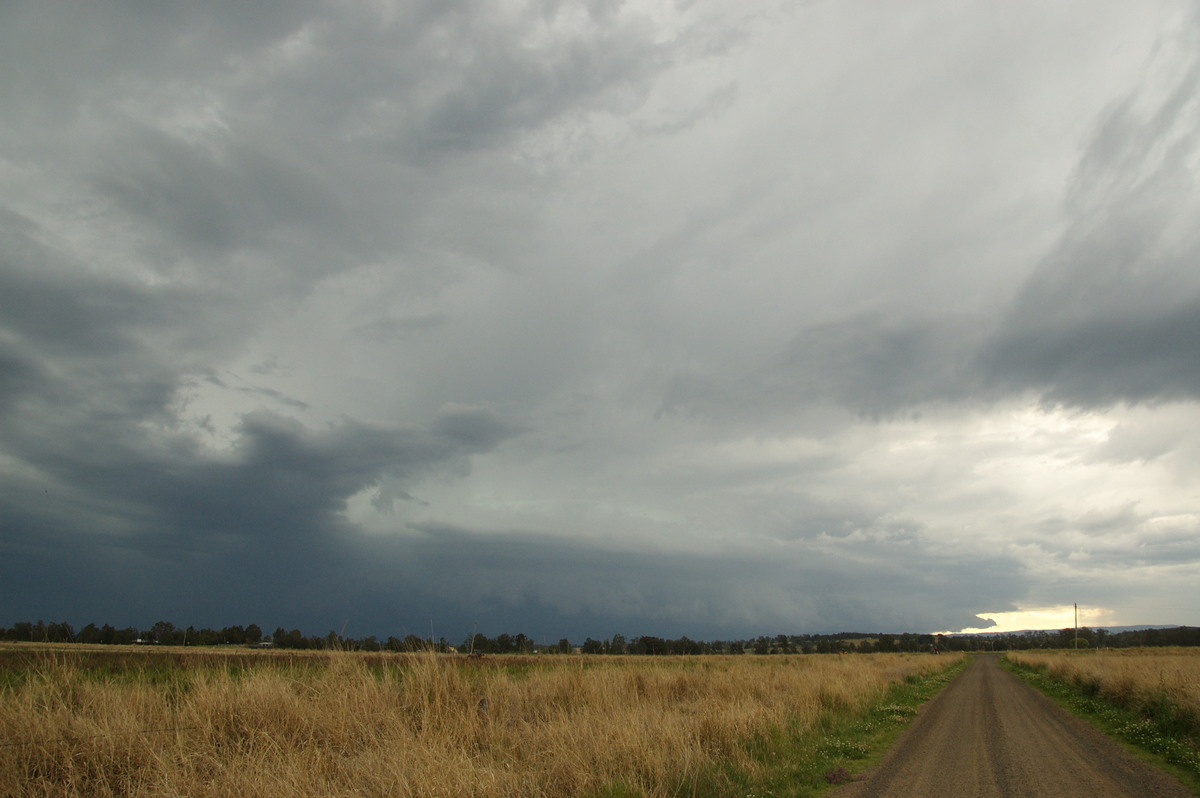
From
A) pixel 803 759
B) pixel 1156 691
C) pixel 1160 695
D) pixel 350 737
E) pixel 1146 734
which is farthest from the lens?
pixel 1156 691

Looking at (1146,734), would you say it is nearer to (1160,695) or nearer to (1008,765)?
(1160,695)

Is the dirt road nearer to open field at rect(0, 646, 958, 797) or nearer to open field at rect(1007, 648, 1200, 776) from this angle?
open field at rect(1007, 648, 1200, 776)

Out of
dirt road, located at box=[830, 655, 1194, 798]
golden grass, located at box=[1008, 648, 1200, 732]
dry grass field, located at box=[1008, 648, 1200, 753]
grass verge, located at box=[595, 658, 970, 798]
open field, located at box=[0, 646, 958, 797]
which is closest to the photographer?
open field, located at box=[0, 646, 958, 797]

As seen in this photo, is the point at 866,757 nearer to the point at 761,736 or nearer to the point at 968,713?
the point at 761,736

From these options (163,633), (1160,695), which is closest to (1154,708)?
(1160,695)

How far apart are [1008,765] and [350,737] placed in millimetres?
12820

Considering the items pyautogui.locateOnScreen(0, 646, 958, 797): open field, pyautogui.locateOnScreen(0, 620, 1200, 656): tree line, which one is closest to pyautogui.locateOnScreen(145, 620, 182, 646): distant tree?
pyautogui.locateOnScreen(0, 620, 1200, 656): tree line

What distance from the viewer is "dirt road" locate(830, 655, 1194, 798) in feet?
34.9

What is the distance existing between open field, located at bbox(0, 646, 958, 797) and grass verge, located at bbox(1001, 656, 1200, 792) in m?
7.56

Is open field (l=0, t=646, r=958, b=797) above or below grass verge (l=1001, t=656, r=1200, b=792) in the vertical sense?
above

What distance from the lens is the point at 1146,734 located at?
16938 mm

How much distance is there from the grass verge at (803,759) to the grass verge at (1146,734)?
17.5 feet

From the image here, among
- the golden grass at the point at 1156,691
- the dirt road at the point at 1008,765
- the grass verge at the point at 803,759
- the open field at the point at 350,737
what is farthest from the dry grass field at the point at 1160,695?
the open field at the point at 350,737

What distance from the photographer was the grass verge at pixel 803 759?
9.91m
